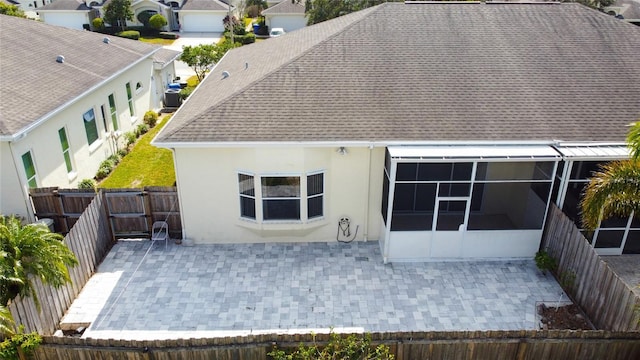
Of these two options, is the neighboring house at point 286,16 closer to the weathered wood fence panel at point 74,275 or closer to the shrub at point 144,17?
the shrub at point 144,17

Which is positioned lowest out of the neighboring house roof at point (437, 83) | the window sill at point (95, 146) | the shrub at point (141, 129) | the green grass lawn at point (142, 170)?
the green grass lawn at point (142, 170)

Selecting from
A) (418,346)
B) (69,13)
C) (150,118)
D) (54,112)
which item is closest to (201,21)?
(69,13)

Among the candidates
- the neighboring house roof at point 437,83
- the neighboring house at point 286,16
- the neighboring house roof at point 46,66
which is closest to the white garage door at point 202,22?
the neighboring house at point 286,16

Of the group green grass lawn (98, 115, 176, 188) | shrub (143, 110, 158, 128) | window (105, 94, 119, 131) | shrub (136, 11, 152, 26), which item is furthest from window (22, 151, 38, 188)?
shrub (136, 11, 152, 26)

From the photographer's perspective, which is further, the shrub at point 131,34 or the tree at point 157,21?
the tree at point 157,21

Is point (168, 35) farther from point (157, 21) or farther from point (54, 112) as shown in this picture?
point (54, 112)

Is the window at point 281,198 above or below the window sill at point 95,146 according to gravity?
above
